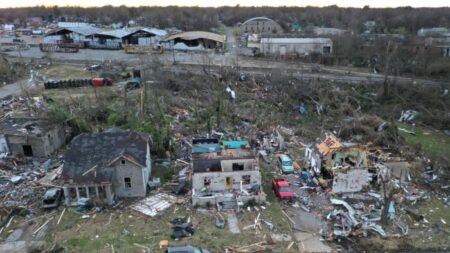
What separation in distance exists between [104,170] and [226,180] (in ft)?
23.7

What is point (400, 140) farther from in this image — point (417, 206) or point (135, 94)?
point (135, 94)

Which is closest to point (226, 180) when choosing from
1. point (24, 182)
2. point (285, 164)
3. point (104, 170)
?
point (285, 164)

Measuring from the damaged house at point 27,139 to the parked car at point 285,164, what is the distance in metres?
17.6

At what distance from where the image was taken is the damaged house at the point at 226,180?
2072cm

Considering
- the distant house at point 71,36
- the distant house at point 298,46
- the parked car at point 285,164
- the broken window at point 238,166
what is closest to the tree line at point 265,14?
the distant house at point 298,46

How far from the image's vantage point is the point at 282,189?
21.8 metres

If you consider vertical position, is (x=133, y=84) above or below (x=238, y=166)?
above

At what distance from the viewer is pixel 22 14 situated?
123m

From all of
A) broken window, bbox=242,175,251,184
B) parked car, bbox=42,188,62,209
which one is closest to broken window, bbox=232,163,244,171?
broken window, bbox=242,175,251,184

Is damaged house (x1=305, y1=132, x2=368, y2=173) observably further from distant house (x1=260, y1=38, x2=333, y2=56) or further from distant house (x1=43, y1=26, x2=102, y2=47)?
distant house (x1=43, y1=26, x2=102, y2=47)

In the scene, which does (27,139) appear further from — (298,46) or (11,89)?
(298,46)

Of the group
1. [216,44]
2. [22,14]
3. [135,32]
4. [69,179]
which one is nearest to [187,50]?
[216,44]

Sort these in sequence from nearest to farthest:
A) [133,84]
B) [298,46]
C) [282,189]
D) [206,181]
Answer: [206,181] < [282,189] < [133,84] < [298,46]

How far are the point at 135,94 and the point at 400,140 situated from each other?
26990 millimetres
